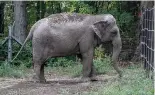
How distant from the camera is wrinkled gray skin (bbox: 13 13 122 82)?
1061cm

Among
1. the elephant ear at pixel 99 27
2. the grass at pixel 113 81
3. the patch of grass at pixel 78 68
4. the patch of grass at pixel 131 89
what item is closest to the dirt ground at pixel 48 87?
the grass at pixel 113 81

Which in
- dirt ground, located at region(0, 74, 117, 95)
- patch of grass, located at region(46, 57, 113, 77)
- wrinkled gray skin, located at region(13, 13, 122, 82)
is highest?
wrinkled gray skin, located at region(13, 13, 122, 82)

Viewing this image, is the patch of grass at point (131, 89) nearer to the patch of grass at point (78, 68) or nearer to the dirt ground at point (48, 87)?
the dirt ground at point (48, 87)

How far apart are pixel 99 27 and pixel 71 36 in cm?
72

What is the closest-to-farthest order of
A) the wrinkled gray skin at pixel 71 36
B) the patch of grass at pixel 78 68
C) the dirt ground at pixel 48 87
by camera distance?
the dirt ground at pixel 48 87 < the wrinkled gray skin at pixel 71 36 < the patch of grass at pixel 78 68

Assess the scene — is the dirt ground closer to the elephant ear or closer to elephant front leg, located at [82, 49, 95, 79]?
elephant front leg, located at [82, 49, 95, 79]

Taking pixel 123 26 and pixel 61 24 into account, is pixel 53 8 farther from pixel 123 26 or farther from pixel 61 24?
pixel 61 24

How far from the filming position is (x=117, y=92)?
7.91 m

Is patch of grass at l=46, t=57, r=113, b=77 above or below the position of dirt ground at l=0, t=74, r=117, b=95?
below

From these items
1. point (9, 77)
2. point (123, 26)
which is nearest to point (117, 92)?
point (9, 77)

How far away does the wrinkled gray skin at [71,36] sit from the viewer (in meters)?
10.6

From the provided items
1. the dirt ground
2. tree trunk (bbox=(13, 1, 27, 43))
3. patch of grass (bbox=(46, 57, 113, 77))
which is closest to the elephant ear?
the dirt ground

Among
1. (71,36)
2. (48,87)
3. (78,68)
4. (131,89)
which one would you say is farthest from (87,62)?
(131,89)

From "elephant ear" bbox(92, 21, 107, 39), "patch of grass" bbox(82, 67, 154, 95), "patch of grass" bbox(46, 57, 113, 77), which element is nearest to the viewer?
"patch of grass" bbox(82, 67, 154, 95)
